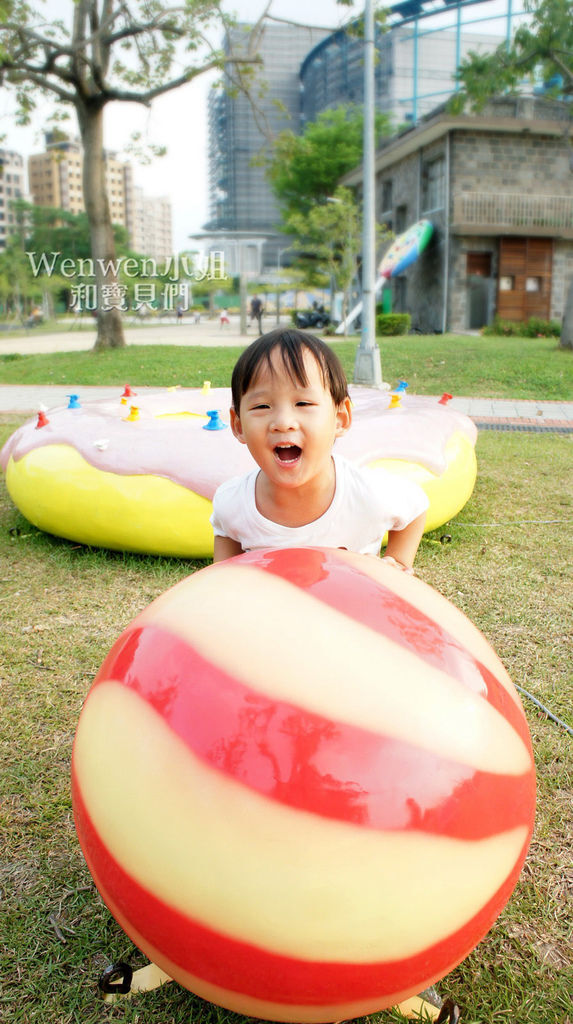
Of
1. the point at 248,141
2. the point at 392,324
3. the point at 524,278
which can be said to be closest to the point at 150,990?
the point at 392,324

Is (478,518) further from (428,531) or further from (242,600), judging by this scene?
(242,600)

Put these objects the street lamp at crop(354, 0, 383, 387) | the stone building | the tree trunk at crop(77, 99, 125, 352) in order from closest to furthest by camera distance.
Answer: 1. the street lamp at crop(354, 0, 383, 387)
2. the tree trunk at crop(77, 99, 125, 352)
3. the stone building

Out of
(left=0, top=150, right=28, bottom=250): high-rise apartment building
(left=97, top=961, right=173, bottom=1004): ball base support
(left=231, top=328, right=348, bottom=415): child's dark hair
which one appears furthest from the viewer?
(left=0, top=150, right=28, bottom=250): high-rise apartment building

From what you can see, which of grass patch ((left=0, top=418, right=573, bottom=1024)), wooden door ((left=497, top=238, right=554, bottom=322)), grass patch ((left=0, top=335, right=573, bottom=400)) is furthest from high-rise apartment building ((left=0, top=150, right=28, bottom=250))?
grass patch ((left=0, top=418, right=573, bottom=1024))

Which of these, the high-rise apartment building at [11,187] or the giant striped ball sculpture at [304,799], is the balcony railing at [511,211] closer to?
the giant striped ball sculpture at [304,799]

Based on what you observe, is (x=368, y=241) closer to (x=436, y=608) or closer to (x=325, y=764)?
(x=436, y=608)

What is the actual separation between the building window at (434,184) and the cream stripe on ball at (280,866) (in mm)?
27117

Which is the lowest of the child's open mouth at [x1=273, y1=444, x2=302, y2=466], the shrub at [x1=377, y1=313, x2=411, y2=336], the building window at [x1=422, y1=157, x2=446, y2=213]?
the child's open mouth at [x1=273, y1=444, x2=302, y2=466]

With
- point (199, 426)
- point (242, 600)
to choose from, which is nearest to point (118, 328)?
point (199, 426)

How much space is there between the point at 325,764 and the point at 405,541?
4.23ft

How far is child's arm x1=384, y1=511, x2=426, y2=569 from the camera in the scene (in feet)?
8.65

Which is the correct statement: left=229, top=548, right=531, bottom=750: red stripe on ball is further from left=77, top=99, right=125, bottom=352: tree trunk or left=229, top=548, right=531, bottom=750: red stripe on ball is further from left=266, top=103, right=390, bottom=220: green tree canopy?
left=266, top=103, right=390, bottom=220: green tree canopy

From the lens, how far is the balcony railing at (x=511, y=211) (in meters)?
25.3

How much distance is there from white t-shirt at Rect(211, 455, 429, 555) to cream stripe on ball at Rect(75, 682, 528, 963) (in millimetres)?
Result: 939
